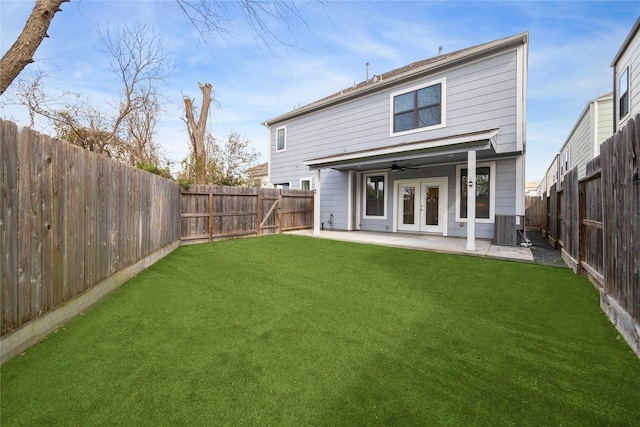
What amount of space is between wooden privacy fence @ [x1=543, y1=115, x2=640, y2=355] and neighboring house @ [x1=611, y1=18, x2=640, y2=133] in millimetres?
4122

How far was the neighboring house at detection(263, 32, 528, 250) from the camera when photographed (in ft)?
25.1

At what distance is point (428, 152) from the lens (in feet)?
25.0

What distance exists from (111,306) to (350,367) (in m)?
3.08

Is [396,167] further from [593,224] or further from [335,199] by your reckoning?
[593,224]

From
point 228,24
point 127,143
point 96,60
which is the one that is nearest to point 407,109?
point 228,24

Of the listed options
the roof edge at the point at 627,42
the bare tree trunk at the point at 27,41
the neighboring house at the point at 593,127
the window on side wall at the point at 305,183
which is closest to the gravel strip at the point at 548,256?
the neighboring house at the point at 593,127

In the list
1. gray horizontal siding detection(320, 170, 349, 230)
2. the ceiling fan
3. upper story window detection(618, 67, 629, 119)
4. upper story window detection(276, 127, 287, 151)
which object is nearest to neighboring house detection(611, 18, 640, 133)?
upper story window detection(618, 67, 629, 119)

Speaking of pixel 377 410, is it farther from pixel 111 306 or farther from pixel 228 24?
pixel 228 24

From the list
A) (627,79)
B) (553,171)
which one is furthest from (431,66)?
(553,171)

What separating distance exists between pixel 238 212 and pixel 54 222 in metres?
6.68

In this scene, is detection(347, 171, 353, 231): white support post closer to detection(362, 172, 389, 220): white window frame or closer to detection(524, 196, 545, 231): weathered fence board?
detection(362, 172, 389, 220): white window frame

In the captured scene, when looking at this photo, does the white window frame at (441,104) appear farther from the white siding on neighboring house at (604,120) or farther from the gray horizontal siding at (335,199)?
the white siding on neighboring house at (604,120)

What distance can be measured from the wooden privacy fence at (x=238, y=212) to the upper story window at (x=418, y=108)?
15.3ft

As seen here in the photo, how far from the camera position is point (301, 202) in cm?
1188
